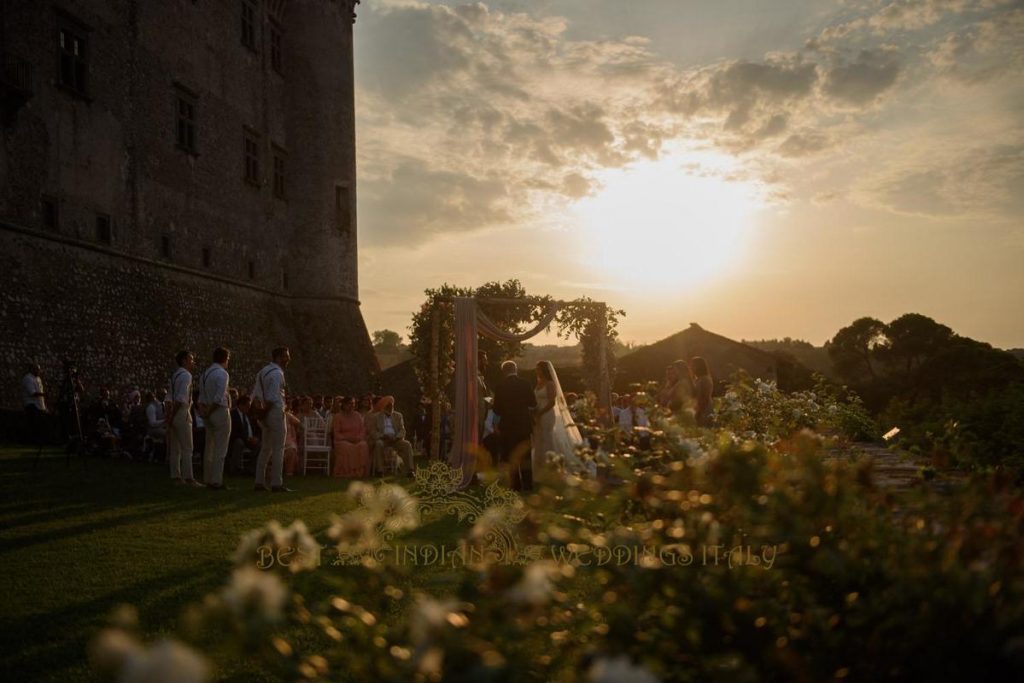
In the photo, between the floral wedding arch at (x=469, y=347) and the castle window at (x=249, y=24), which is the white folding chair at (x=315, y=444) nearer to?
the floral wedding arch at (x=469, y=347)

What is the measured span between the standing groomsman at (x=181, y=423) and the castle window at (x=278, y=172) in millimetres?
17919

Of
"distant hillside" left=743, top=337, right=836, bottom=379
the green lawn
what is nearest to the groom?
the green lawn

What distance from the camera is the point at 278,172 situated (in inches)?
1149

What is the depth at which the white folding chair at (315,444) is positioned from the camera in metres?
16.0

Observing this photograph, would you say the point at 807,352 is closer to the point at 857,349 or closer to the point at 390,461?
the point at 857,349

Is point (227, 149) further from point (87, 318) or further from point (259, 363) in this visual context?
point (87, 318)

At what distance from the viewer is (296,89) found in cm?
2977

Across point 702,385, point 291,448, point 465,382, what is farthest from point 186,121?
point 702,385

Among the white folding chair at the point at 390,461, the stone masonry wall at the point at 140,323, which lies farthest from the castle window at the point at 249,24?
the white folding chair at the point at 390,461

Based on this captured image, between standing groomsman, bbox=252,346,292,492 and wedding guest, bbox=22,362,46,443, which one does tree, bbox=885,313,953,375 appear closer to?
standing groomsman, bbox=252,346,292,492

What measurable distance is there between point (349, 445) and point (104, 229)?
32.0ft

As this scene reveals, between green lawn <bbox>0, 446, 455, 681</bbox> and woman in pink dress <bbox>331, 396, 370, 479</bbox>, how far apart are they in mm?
2724

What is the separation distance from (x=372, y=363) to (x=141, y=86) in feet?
46.0

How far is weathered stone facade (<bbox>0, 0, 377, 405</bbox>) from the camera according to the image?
1744cm
